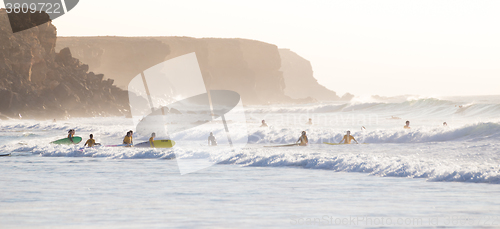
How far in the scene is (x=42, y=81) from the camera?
5909cm

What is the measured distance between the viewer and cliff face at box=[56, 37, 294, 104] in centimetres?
12925

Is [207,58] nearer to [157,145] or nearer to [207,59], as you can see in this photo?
[207,59]

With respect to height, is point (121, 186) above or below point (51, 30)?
below

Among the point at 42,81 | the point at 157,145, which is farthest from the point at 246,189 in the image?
the point at 42,81

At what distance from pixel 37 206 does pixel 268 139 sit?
18468 mm

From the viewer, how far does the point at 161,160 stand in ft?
51.9

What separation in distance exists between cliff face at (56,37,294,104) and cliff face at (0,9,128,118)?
189 feet

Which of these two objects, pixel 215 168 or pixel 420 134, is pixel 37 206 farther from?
pixel 420 134

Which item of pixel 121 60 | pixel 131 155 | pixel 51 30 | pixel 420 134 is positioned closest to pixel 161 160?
pixel 131 155

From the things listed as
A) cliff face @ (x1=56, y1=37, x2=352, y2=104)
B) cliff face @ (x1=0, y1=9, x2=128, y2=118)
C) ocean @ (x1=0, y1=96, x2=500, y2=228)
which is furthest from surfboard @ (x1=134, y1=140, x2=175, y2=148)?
cliff face @ (x1=56, y1=37, x2=352, y2=104)

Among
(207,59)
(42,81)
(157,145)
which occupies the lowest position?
(157,145)

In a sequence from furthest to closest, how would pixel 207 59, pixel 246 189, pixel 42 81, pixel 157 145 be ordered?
pixel 207 59
pixel 42 81
pixel 157 145
pixel 246 189

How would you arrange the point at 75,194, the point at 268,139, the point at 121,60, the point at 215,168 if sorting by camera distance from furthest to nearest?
the point at 121,60
the point at 268,139
the point at 215,168
the point at 75,194

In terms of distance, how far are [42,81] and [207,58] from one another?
93171 mm
